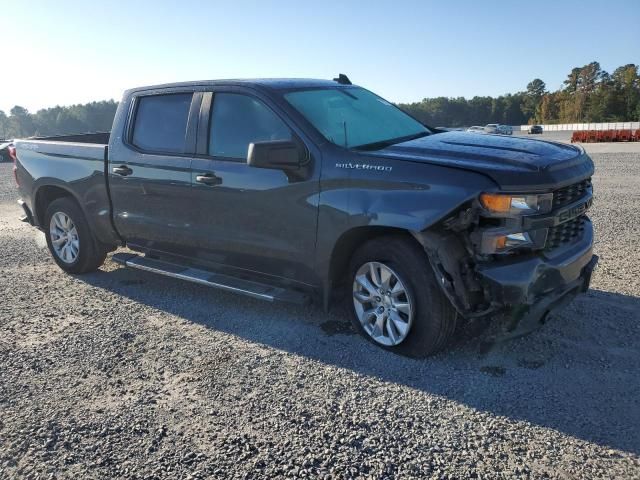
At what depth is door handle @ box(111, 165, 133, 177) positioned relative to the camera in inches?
213

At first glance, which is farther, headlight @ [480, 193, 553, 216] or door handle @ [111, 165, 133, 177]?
door handle @ [111, 165, 133, 177]

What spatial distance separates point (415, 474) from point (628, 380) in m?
1.67

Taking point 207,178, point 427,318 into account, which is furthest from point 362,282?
point 207,178

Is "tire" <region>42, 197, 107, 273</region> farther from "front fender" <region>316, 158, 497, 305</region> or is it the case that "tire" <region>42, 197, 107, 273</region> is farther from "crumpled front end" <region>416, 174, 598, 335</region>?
"crumpled front end" <region>416, 174, 598, 335</region>

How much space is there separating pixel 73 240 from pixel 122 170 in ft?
4.45

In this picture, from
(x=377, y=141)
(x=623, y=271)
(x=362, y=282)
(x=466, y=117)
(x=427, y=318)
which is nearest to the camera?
(x=427, y=318)

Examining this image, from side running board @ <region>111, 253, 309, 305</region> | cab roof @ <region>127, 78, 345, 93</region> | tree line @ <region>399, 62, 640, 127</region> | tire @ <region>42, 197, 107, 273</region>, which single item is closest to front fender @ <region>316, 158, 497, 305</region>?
side running board @ <region>111, 253, 309, 305</region>

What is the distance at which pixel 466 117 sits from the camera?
98.3 m

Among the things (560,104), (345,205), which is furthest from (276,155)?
(560,104)

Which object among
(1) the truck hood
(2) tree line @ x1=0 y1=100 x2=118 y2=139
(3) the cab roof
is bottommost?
(2) tree line @ x1=0 y1=100 x2=118 y2=139

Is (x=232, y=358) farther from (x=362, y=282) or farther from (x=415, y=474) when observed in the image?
(x=415, y=474)

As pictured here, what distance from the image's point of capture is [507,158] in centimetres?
364

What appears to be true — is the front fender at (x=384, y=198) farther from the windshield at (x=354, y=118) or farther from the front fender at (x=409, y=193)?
the windshield at (x=354, y=118)

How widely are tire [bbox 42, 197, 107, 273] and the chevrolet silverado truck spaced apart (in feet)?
1.00
